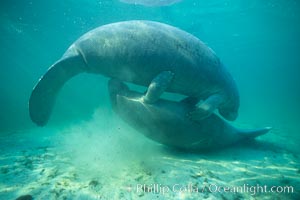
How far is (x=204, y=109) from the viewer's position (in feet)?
17.4

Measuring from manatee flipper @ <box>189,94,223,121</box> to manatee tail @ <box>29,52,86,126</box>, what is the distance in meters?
3.05

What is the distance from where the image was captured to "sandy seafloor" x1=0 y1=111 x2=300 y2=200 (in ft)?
12.7

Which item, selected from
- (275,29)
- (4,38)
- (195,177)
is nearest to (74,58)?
(195,177)

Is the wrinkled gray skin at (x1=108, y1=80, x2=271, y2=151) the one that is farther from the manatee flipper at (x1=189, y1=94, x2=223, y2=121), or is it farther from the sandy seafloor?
the sandy seafloor

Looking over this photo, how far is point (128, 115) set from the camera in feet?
18.5

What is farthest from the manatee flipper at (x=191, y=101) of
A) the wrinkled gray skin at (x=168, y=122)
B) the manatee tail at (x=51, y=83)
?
the manatee tail at (x=51, y=83)

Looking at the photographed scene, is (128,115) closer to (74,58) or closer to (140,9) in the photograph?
(74,58)

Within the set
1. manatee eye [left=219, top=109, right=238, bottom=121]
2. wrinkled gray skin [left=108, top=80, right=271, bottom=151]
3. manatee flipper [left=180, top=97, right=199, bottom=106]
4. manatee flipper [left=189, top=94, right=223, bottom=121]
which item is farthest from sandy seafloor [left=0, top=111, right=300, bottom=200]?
manatee flipper [left=180, top=97, right=199, bottom=106]

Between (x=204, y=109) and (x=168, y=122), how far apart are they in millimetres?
952

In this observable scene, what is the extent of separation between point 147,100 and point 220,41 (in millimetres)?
42124

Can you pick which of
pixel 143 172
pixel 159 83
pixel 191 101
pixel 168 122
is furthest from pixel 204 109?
pixel 143 172

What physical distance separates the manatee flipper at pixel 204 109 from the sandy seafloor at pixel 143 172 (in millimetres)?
1113

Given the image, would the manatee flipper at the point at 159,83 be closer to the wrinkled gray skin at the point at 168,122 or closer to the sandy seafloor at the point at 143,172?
the wrinkled gray skin at the point at 168,122

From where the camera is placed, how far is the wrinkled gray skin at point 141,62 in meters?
4.90
